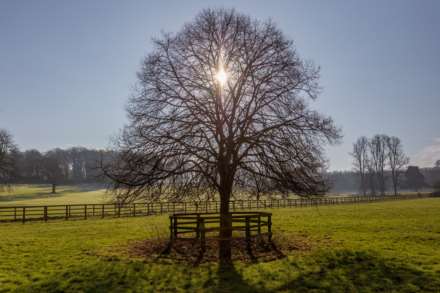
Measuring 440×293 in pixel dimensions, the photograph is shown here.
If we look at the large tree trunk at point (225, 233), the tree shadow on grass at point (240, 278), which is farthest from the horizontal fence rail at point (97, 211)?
the tree shadow on grass at point (240, 278)

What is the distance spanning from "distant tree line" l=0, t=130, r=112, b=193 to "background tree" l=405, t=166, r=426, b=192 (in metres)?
106

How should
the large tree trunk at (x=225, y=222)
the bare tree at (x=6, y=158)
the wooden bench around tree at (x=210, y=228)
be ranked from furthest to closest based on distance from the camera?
the bare tree at (x=6, y=158)
the wooden bench around tree at (x=210, y=228)
the large tree trunk at (x=225, y=222)

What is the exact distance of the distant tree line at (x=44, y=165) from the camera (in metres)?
49.9

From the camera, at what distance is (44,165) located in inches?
3556

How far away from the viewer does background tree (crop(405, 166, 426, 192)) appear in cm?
11994

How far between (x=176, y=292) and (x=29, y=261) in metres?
6.41

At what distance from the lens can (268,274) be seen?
9930mm

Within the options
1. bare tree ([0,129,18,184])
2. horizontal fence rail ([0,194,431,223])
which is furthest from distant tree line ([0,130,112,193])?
horizontal fence rail ([0,194,431,223])

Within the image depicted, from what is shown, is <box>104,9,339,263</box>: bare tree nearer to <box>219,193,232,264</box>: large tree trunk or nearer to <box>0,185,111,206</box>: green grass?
<box>219,193,232,264</box>: large tree trunk

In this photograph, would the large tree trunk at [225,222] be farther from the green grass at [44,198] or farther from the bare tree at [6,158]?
the bare tree at [6,158]

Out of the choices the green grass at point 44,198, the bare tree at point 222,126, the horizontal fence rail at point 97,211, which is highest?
the bare tree at point 222,126

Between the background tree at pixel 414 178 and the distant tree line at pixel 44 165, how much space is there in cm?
10583

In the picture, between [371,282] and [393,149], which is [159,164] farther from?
[393,149]

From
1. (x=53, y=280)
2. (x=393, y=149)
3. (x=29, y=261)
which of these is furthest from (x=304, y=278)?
(x=393, y=149)
